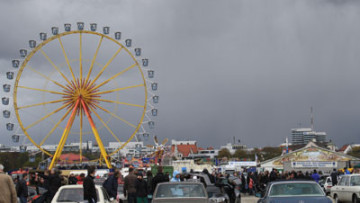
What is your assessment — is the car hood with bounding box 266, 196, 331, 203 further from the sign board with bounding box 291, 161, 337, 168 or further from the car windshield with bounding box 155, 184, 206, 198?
the sign board with bounding box 291, 161, 337, 168

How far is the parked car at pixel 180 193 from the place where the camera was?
1380cm

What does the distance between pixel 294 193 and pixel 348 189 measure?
29.9ft

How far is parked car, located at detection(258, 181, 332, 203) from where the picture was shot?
14.2 meters

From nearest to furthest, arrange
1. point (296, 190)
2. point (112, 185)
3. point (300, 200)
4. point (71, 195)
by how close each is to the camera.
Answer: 1. point (300, 200)
2. point (71, 195)
3. point (296, 190)
4. point (112, 185)

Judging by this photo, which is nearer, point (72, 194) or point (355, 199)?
point (72, 194)

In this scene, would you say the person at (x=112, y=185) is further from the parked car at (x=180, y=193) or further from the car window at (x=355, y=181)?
the car window at (x=355, y=181)

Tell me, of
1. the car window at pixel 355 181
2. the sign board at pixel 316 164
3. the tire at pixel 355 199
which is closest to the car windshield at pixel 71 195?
the tire at pixel 355 199

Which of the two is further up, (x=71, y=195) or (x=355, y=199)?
(x=71, y=195)

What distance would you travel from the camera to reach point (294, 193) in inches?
586

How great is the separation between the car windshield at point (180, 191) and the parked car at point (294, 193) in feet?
5.79

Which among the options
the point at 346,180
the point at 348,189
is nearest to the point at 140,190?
the point at 348,189

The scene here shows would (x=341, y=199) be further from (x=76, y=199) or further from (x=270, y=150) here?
(x=270, y=150)

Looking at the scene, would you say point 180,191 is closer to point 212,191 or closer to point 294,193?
point 294,193

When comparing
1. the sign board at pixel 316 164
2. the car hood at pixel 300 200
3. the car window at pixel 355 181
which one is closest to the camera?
the car hood at pixel 300 200
